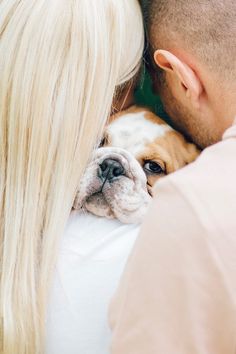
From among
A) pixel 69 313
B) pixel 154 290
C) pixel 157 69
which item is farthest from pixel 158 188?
pixel 157 69

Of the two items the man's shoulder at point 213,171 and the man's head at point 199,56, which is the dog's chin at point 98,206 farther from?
the man's shoulder at point 213,171

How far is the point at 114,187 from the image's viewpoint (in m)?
1.41

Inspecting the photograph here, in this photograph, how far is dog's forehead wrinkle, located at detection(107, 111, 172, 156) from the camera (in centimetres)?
150

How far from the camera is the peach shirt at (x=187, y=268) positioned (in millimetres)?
908

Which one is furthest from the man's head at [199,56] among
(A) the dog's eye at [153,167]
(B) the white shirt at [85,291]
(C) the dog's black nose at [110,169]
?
(B) the white shirt at [85,291]

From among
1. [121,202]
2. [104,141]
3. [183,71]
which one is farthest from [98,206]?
[183,71]

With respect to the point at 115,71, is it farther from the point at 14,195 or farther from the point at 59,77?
the point at 14,195

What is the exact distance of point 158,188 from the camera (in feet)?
3.16

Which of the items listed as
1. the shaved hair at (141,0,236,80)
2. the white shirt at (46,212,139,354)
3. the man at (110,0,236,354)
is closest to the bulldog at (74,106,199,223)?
the white shirt at (46,212,139,354)

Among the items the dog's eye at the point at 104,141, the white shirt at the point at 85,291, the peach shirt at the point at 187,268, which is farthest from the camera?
the dog's eye at the point at 104,141

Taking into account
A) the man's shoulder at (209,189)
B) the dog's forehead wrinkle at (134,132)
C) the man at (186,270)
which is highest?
the man's shoulder at (209,189)

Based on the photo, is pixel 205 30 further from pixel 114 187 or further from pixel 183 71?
pixel 114 187

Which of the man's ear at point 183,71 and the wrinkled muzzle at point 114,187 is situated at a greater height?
the man's ear at point 183,71

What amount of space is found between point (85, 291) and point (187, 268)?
1.13ft
